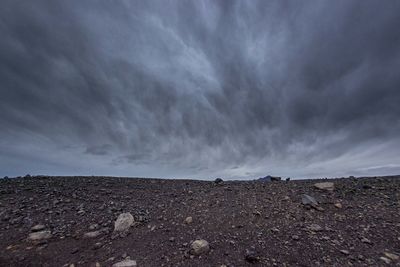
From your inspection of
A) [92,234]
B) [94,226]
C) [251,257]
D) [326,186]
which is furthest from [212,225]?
[326,186]

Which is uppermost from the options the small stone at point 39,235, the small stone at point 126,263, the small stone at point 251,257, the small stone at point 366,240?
the small stone at point 366,240

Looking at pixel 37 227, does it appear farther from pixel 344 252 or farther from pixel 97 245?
pixel 344 252

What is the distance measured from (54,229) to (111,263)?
8.45ft

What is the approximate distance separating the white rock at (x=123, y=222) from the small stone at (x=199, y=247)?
2187mm

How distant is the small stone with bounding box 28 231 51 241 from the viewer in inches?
220

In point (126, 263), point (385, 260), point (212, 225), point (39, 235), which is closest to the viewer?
point (385, 260)

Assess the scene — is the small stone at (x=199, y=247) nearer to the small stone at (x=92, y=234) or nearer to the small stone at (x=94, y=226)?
the small stone at (x=92, y=234)

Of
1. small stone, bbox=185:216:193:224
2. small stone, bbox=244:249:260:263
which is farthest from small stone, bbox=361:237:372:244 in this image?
small stone, bbox=185:216:193:224

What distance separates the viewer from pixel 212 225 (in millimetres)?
5801

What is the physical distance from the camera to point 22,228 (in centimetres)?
599

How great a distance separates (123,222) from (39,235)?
2190mm

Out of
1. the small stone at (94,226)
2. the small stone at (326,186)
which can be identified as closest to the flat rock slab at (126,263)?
the small stone at (94,226)

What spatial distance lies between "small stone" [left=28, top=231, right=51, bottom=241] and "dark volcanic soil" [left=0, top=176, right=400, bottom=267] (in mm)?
124

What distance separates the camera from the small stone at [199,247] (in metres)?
4.79
